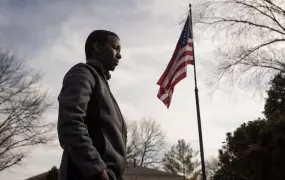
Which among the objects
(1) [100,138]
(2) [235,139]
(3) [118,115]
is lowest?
(1) [100,138]

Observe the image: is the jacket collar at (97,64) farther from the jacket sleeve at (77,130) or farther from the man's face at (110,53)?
the jacket sleeve at (77,130)

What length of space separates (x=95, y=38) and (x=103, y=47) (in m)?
0.09

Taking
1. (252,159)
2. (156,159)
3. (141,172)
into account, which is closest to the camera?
(252,159)

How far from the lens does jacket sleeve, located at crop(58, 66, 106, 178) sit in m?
1.98

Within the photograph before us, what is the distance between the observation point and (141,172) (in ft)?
90.9

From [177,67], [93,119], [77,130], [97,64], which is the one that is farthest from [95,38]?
[177,67]

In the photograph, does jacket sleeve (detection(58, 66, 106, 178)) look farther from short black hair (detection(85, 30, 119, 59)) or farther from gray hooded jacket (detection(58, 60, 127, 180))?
short black hair (detection(85, 30, 119, 59))

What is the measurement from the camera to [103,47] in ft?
8.39

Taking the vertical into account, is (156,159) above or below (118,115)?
above

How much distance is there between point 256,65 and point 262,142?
13.5 ft

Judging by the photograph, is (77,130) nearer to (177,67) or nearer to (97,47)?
(97,47)

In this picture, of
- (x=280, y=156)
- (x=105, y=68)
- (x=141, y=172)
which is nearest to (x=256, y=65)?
(x=280, y=156)

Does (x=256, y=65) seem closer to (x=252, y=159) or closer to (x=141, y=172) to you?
(x=252, y=159)

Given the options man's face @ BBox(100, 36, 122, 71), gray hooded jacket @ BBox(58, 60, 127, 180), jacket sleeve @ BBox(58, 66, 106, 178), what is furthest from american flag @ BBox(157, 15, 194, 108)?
jacket sleeve @ BBox(58, 66, 106, 178)
